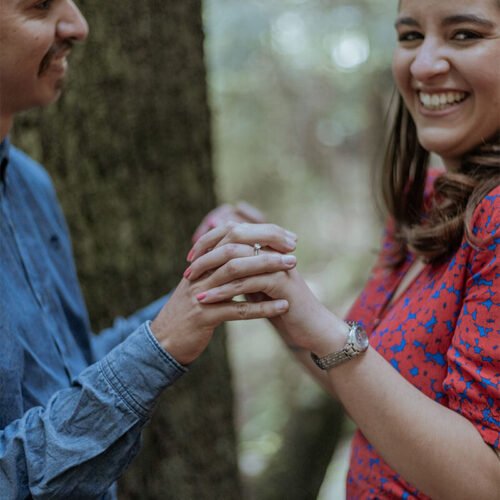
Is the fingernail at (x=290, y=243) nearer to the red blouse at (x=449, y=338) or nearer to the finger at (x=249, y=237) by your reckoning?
the finger at (x=249, y=237)

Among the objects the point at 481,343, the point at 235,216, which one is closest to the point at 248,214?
the point at 235,216

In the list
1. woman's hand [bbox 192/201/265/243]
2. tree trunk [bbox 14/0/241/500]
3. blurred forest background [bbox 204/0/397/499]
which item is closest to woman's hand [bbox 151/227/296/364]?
woman's hand [bbox 192/201/265/243]

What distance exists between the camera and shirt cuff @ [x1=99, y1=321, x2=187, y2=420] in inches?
60.1

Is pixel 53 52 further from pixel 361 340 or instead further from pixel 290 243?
pixel 361 340

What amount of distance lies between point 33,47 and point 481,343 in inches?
52.9

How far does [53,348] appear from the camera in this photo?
1.81 m

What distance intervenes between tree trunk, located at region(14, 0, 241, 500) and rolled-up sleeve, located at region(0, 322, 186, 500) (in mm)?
1048

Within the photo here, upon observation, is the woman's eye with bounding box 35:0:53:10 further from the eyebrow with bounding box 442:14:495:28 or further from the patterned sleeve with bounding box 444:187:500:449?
the patterned sleeve with bounding box 444:187:500:449

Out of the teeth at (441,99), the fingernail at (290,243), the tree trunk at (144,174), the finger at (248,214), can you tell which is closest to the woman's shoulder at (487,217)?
the teeth at (441,99)

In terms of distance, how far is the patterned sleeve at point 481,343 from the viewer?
142cm

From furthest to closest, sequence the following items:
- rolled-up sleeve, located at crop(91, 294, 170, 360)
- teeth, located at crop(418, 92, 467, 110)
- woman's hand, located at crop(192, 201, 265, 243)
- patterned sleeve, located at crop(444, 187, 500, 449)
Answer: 1. rolled-up sleeve, located at crop(91, 294, 170, 360)
2. woman's hand, located at crop(192, 201, 265, 243)
3. teeth, located at crop(418, 92, 467, 110)
4. patterned sleeve, located at crop(444, 187, 500, 449)

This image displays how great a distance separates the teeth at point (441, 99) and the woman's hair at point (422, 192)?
14 centimetres

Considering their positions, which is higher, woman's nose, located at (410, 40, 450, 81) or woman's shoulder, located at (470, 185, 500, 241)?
woman's nose, located at (410, 40, 450, 81)

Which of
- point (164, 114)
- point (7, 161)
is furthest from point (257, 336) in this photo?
point (7, 161)
